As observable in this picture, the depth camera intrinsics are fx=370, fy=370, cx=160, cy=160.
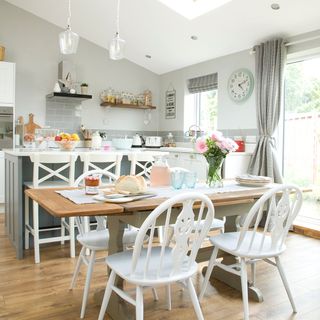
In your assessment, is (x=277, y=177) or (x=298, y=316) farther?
(x=277, y=177)

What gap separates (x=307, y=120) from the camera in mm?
4465

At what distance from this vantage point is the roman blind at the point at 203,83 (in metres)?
5.59

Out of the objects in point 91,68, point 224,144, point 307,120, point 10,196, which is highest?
point 91,68

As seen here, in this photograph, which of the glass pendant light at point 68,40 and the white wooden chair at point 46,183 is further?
the white wooden chair at point 46,183

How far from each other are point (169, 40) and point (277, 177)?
2.52 metres

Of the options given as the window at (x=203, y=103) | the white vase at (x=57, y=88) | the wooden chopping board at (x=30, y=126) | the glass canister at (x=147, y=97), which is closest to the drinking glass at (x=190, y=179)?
the window at (x=203, y=103)

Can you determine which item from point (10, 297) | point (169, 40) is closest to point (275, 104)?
point (169, 40)

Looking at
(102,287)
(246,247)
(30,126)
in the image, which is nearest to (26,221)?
(102,287)

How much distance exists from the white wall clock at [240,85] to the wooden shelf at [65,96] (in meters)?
2.20

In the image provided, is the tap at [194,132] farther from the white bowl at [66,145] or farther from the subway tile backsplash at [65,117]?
the white bowl at [66,145]

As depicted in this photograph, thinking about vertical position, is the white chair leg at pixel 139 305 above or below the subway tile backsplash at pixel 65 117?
→ below

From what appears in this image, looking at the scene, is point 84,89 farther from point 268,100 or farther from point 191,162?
point 268,100

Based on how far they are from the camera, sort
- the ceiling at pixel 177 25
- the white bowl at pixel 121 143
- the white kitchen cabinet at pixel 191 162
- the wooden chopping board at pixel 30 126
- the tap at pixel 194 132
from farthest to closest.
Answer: the tap at pixel 194 132 < the wooden chopping board at pixel 30 126 < the white kitchen cabinet at pixel 191 162 < the white bowl at pixel 121 143 < the ceiling at pixel 177 25

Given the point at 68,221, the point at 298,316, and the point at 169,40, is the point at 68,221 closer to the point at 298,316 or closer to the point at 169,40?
the point at 298,316
